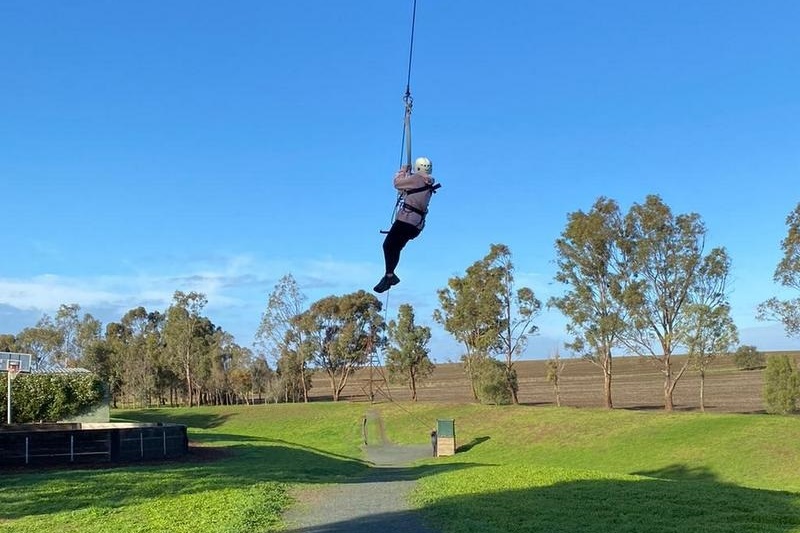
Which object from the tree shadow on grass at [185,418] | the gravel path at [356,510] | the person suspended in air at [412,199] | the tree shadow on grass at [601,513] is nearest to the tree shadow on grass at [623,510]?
the tree shadow on grass at [601,513]

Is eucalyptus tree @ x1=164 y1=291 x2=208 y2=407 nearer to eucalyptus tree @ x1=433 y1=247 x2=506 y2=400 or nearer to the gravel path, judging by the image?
eucalyptus tree @ x1=433 y1=247 x2=506 y2=400

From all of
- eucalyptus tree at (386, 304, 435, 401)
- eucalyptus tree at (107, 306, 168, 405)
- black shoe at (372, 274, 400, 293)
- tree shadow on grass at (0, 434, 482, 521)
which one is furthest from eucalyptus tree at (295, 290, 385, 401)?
black shoe at (372, 274, 400, 293)

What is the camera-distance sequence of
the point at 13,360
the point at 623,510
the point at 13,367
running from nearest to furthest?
the point at 623,510 → the point at 13,367 → the point at 13,360

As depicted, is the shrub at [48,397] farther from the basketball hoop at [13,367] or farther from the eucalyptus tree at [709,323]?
the eucalyptus tree at [709,323]

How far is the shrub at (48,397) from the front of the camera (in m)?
34.9

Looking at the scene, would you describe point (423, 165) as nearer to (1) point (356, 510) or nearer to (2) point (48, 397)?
(1) point (356, 510)

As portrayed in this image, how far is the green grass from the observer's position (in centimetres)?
989

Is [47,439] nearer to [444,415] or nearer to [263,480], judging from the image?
[263,480]

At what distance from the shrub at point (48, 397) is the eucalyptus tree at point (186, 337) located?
125ft

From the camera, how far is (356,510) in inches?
445

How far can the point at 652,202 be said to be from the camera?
39.5 metres

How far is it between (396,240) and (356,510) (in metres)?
→ 5.19

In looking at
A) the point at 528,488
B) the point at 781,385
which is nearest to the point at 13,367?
the point at 528,488

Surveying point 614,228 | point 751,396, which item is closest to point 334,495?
point 614,228
